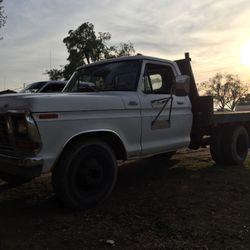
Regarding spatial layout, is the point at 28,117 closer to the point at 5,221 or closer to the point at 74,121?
the point at 74,121

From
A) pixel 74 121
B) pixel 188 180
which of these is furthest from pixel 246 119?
pixel 74 121

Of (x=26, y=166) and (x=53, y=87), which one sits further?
(x=53, y=87)

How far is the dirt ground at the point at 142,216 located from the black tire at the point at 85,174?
6.8 inches

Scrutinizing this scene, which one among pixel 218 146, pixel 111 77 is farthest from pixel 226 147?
pixel 111 77

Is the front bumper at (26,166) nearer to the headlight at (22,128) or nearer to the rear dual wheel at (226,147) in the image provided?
the headlight at (22,128)

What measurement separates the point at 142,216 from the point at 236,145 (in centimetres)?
433

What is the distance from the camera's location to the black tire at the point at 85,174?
562cm

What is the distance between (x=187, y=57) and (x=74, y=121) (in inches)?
143

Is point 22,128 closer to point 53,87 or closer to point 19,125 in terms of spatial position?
point 19,125

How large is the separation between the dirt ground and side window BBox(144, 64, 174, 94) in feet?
4.93

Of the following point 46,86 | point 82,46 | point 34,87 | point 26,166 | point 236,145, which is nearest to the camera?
point 26,166

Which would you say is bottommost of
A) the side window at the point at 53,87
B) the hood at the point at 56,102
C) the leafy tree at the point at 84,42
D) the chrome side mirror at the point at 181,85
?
the hood at the point at 56,102

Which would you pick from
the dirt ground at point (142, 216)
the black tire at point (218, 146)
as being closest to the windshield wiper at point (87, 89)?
the dirt ground at point (142, 216)

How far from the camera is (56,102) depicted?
549 centimetres
